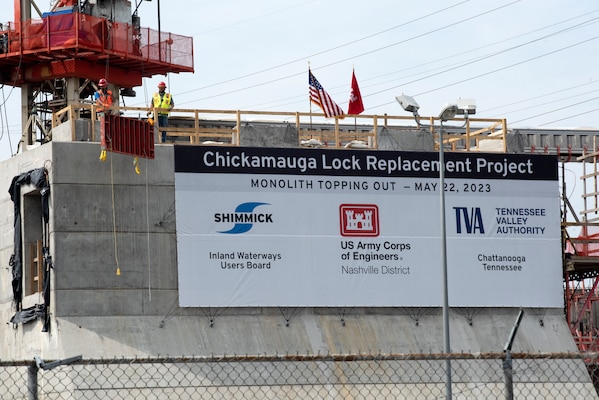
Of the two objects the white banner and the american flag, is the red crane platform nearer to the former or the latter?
the american flag

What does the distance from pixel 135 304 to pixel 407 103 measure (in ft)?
32.1

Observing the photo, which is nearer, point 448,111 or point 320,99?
point 448,111

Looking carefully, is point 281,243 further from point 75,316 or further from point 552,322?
point 552,322

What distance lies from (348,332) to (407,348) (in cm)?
171

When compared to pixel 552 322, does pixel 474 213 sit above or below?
above

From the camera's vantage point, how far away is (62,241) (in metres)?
30.9

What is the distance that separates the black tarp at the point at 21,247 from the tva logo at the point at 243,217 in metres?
4.62

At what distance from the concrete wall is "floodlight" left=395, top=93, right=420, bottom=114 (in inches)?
330

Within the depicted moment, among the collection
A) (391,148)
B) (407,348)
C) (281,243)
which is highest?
(391,148)

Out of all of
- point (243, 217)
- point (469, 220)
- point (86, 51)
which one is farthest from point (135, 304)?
point (86, 51)

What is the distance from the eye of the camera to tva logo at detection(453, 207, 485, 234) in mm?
34281

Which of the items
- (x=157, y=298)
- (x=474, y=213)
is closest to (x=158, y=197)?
(x=157, y=298)

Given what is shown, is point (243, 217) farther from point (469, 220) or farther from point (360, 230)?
point (469, 220)

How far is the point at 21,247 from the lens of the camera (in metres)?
32.8
